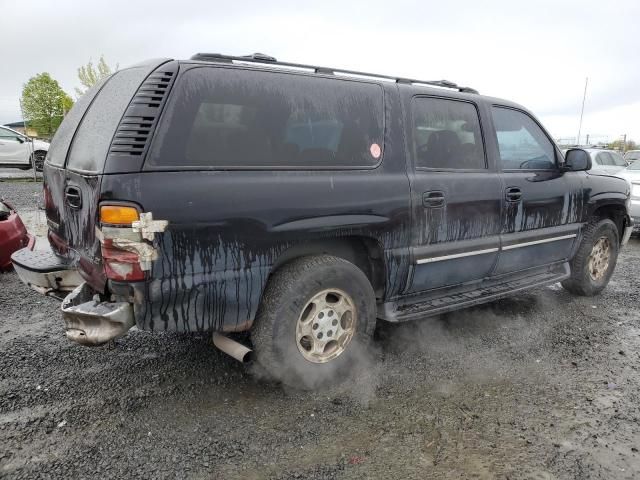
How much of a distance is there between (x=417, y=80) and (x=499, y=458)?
2638 mm

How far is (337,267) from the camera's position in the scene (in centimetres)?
296

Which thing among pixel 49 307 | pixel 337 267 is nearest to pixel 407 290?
pixel 337 267

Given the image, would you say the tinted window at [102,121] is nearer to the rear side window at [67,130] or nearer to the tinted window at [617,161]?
the rear side window at [67,130]

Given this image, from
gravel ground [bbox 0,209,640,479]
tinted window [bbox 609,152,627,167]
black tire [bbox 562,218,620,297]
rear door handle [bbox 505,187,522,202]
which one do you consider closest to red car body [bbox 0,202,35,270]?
gravel ground [bbox 0,209,640,479]

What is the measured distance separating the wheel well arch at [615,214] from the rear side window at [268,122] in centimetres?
302

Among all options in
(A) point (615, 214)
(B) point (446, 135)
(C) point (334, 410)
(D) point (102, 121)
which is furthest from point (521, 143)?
(D) point (102, 121)

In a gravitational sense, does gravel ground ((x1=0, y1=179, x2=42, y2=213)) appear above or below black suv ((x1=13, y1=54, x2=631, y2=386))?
below

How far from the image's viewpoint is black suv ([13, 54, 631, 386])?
2404mm

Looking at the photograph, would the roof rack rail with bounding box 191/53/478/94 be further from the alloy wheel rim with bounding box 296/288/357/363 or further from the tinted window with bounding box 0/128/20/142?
the tinted window with bounding box 0/128/20/142

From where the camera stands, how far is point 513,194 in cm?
385

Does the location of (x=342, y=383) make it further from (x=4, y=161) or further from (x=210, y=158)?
(x=4, y=161)

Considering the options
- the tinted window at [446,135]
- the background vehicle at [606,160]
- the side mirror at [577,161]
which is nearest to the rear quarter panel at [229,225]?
the tinted window at [446,135]

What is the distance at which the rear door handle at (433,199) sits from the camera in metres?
3.30

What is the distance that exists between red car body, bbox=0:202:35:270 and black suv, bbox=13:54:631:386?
1854 millimetres
